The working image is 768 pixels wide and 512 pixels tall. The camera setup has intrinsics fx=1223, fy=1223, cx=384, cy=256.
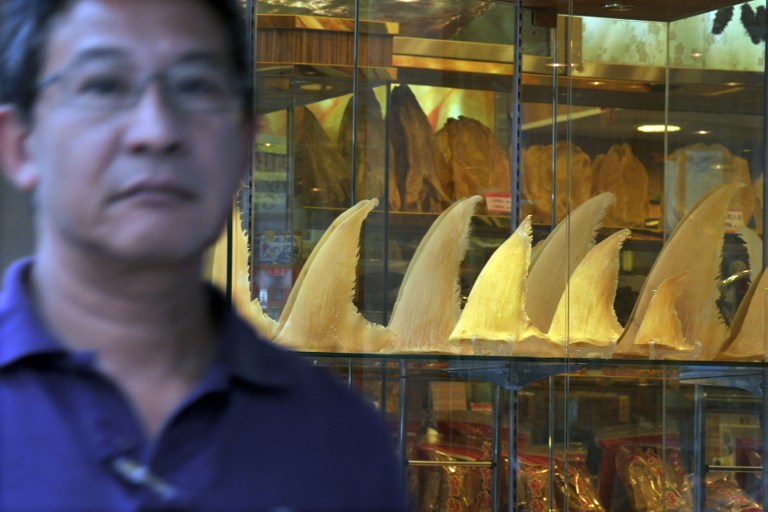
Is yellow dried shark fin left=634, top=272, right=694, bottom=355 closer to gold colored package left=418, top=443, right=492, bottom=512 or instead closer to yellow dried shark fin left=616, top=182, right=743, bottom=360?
yellow dried shark fin left=616, top=182, right=743, bottom=360

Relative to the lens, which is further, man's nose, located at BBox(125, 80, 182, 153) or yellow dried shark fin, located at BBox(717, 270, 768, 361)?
yellow dried shark fin, located at BBox(717, 270, 768, 361)

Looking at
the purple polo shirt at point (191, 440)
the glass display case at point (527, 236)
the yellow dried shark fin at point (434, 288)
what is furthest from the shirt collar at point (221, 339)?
the yellow dried shark fin at point (434, 288)

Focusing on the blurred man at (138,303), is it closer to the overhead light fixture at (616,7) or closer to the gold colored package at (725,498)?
the overhead light fixture at (616,7)

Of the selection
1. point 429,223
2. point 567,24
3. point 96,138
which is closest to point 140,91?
point 96,138

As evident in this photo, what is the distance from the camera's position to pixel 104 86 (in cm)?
65

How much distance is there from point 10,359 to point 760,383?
1805 millimetres

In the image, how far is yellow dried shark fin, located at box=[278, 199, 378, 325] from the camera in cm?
183

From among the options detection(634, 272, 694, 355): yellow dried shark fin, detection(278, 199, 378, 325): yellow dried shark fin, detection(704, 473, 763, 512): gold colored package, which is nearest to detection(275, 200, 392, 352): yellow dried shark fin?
detection(278, 199, 378, 325): yellow dried shark fin

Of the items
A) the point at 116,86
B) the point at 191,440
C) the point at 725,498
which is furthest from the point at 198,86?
the point at 725,498

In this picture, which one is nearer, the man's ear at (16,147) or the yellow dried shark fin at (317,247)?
the man's ear at (16,147)

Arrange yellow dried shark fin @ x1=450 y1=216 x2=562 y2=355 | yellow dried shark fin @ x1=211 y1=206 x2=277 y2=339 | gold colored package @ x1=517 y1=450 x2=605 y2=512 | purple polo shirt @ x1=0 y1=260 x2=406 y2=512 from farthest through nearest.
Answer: gold colored package @ x1=517 y1=450 x2=605 y2=512 → yellow dried shark fin @ x1=450 y1=216 x2=562 y2=355 → yellow dried shark fin @ x1=211 y1=206 x2=277 y2=339 → purple polo shirt @ x1=0 y1=260 x2=406 y2=512

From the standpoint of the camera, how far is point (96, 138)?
638 millimetres

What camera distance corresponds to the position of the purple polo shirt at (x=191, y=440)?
1.96ft

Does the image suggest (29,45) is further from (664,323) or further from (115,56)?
(664,323)
